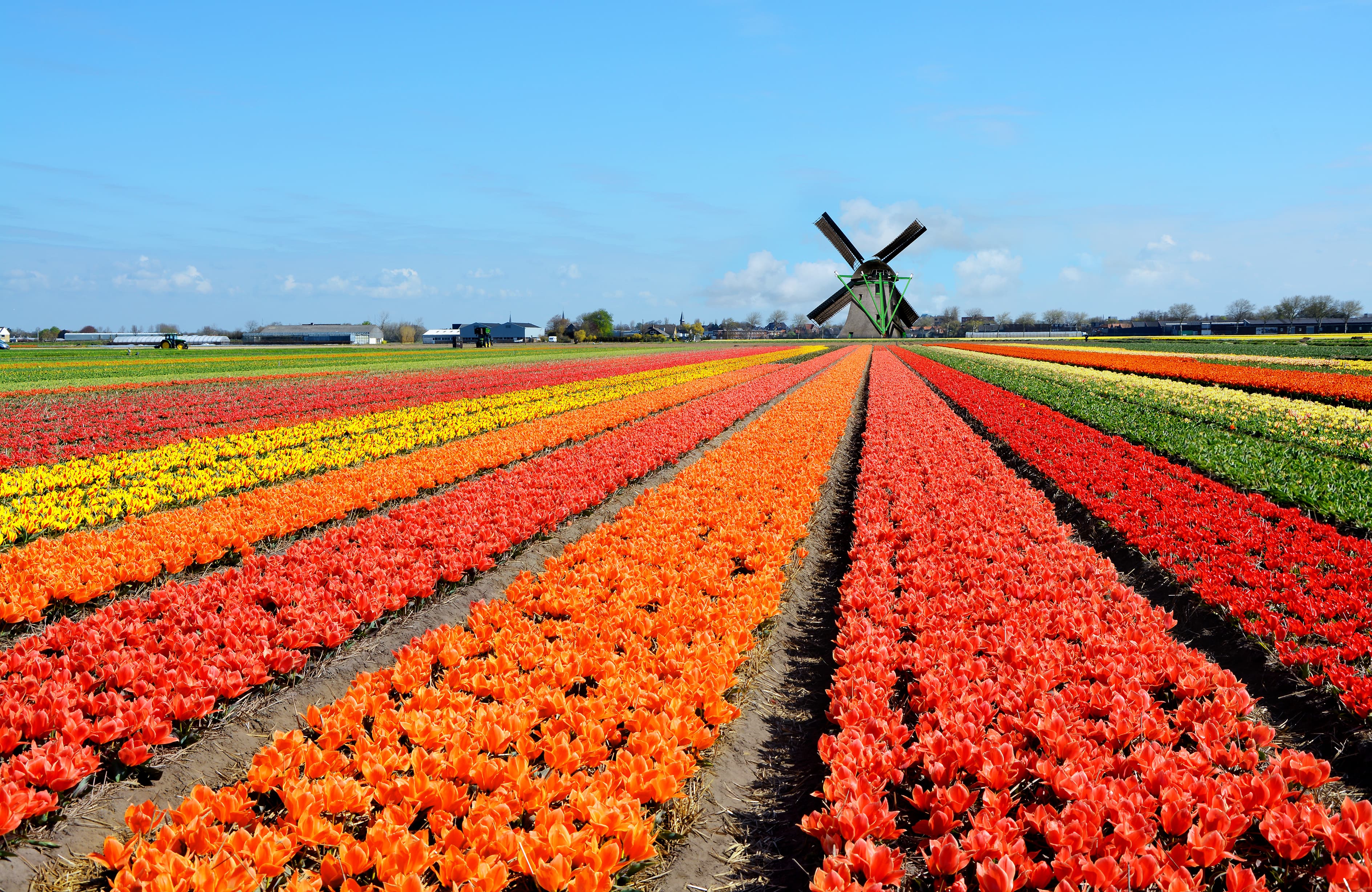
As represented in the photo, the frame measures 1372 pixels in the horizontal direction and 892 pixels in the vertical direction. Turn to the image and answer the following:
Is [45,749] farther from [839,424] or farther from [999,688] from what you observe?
[839,424]

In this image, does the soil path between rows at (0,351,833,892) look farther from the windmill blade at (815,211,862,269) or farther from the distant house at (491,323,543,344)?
the distant house at (491,323,543,344)

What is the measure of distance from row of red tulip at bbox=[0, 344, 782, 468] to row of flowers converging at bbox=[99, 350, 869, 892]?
12.9 m

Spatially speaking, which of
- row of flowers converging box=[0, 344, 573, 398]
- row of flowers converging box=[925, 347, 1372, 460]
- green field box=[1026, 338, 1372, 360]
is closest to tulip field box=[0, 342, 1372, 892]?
row of flowers converging box=[925, 347, 1372, 460]

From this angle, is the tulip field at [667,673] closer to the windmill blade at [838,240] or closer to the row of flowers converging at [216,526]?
the row of flowers converging at [216,526]

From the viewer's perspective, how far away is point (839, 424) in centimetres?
1662

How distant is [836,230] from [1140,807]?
7174cm

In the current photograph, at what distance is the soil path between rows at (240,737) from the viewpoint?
3309 millimetres

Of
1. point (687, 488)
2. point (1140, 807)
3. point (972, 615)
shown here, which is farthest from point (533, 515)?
point (1140, 807)

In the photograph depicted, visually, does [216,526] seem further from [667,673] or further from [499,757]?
[667,673]

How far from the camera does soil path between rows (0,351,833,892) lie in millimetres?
3309

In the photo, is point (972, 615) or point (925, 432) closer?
point (972, 615)

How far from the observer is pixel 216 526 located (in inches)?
303

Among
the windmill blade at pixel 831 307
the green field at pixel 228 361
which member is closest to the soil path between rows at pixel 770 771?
the green field at pixel 228 361

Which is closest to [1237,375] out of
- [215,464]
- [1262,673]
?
[1262,673]
